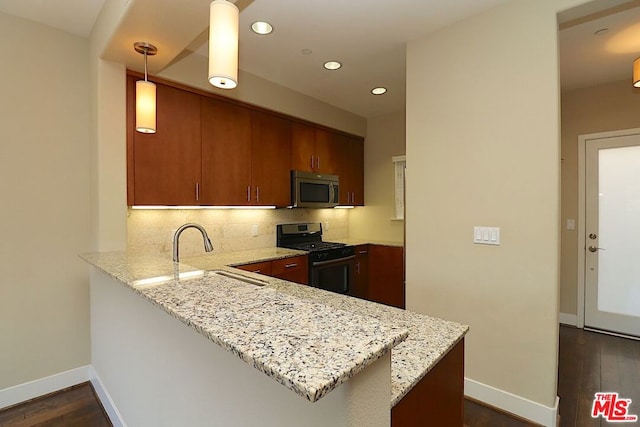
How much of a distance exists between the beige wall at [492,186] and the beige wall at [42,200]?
263cm

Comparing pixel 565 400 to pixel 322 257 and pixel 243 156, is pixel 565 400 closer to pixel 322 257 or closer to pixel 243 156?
pixel 322 257

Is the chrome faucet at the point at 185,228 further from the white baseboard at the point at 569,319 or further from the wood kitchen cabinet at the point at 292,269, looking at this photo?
the white baseboard at the point at 569,319

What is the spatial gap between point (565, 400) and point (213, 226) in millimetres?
3245

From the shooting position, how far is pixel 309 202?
152 inches

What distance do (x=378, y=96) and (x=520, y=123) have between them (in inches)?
82.8

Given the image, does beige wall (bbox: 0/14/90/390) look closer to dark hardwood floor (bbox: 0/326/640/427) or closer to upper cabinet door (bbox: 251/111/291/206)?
dark hardwood floor (bbox: 0/326/640/427)

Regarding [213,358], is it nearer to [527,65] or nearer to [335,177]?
[527,65]

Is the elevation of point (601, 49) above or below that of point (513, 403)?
above

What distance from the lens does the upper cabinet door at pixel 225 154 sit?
297 cm

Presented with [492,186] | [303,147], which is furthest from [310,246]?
[492,186]

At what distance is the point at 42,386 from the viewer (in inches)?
92.1

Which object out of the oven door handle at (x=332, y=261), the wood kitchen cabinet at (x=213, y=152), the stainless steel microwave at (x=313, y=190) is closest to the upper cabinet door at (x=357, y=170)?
the stainless steel microwave at (x=313, y=190)

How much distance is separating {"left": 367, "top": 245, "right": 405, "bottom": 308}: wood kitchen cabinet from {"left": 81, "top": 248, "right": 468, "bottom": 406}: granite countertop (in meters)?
2.60

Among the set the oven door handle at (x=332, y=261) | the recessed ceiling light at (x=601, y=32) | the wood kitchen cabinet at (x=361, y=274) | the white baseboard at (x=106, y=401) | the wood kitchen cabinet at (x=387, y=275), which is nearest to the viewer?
the white baseboard at (x=106, y=401)
